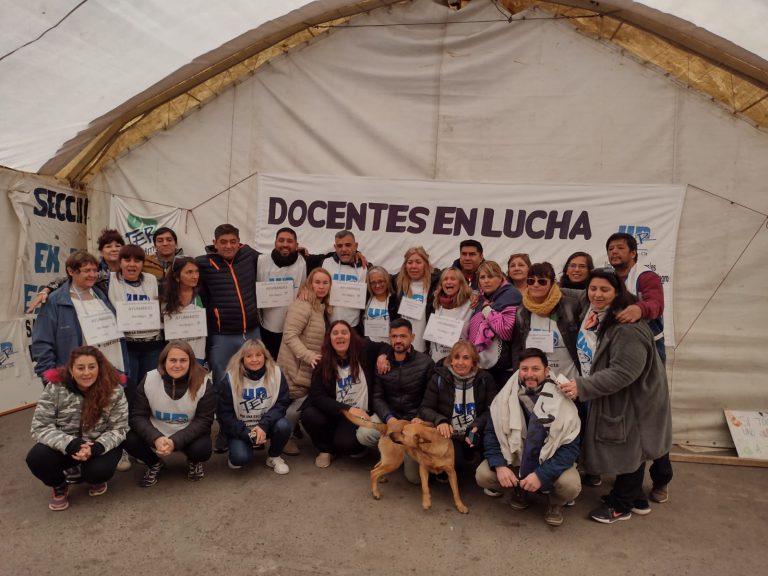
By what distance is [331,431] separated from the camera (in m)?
3.96

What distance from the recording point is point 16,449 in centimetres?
406

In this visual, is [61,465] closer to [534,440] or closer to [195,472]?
[195,472]

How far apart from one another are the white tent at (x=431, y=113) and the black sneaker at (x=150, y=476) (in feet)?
8.39

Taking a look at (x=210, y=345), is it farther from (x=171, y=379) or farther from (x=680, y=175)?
(x=680, y=175)

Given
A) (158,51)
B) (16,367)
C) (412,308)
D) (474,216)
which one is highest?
(158,51)

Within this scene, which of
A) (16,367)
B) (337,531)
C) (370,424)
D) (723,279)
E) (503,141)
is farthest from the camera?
(503,141)

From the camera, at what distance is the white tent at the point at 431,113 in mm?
4508

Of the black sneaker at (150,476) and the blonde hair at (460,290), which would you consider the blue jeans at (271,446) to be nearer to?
the black sneaker at (150,476)

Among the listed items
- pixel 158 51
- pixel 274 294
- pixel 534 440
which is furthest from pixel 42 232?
pixel 534 440

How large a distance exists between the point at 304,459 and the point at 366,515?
92 centimetres

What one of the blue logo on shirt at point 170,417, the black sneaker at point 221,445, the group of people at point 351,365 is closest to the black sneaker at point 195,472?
the group of people at point 351,365

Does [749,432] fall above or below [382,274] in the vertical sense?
below

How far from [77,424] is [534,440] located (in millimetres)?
2655

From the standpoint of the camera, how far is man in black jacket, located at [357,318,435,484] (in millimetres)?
3672
